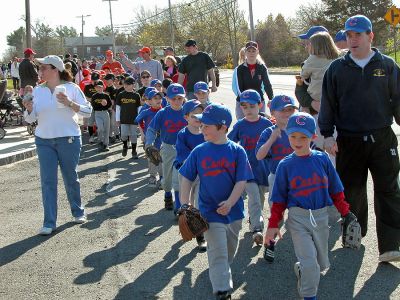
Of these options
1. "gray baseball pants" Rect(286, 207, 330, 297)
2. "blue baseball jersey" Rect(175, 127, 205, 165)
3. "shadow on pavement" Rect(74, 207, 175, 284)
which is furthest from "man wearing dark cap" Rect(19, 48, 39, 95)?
"gray baseball pants" Rect(286, 207, 330, 297)

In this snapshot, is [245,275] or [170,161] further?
[170,161]

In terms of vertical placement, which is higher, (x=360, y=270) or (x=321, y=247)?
(x=321, y=247)

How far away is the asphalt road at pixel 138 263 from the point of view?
484cm

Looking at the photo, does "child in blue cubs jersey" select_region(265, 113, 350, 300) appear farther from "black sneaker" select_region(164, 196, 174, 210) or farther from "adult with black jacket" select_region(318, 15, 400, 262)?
"black sneaker" select_region(164, 196, 174, 210)

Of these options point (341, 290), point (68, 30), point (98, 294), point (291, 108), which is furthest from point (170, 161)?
point (68, 30)

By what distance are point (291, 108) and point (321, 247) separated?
5.51 ft

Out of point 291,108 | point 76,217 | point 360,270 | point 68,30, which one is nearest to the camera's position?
point 360,270

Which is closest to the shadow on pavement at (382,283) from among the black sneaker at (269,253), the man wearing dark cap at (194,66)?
the black sneaker at (269,253)

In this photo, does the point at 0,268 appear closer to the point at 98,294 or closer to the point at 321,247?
the point at 98,294

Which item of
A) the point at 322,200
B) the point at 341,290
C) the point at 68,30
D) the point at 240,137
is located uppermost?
the point at 68,30

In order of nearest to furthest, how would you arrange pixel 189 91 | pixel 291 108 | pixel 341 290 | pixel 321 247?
pixel 321 247 → pixel 341 290 → pixel 291 108 → pixel 189 91

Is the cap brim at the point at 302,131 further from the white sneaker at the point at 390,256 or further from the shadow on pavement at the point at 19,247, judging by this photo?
the shadow on pavement at the point at 19,247

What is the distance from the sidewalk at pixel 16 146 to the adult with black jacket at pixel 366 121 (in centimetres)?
886

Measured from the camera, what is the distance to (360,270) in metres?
5.08
